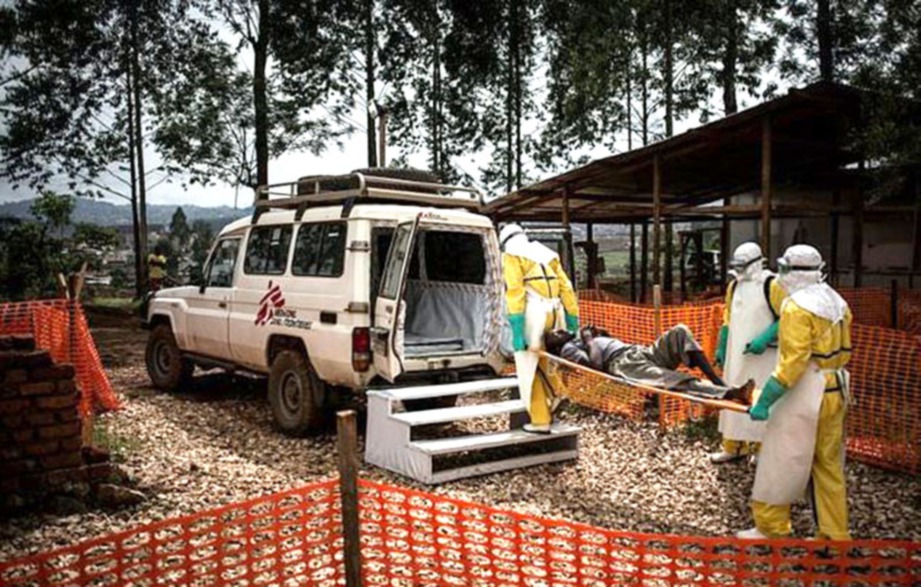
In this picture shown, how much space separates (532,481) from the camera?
596 cm

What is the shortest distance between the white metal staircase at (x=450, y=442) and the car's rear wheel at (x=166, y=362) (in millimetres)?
3732

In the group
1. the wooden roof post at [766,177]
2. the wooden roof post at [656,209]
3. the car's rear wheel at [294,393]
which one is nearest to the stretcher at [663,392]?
the car's rear wheel at [294,393]

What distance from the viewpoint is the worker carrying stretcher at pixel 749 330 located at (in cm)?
541

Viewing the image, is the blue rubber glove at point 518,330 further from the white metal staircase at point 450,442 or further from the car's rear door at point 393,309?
the car's rear door at point 393,309

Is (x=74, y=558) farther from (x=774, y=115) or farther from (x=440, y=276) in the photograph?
(x=774, y=115)

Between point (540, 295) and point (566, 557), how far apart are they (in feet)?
7.59

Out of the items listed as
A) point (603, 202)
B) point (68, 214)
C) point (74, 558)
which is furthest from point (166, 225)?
point (74, 558)

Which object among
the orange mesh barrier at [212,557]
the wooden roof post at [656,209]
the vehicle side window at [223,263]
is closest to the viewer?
the orange mesh barrier at [212,557]

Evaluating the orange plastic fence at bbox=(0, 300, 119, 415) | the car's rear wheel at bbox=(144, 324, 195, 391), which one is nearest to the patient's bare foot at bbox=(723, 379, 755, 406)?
the orange plastic fence at bbox=(0, 300, 119, 415)

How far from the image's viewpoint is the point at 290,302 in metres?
7.13

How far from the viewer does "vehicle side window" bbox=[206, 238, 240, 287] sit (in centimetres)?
822

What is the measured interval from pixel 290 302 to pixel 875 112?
6.67 metres

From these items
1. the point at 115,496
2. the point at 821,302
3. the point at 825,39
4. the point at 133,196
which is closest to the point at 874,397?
the point at 821,302

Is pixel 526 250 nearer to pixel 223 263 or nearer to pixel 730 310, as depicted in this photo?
pixel 730 310
